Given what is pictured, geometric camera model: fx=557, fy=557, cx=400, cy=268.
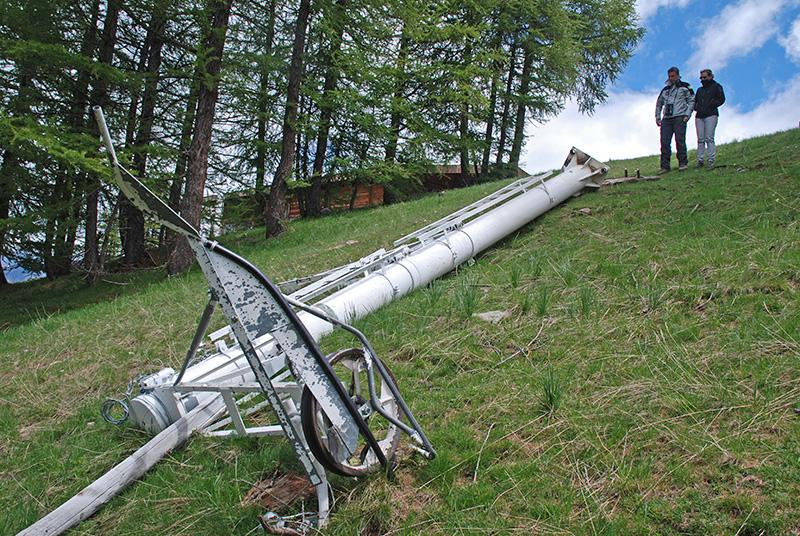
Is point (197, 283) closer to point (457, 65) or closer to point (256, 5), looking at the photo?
point (256, 5)

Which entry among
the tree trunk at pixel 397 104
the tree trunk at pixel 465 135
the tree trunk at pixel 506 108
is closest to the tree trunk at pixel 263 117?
the tree trunk at pixel 397 104

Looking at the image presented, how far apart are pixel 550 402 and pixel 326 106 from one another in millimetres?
15457

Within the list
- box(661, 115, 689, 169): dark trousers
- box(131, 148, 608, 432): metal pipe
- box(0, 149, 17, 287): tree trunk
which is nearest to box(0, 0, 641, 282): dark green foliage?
box(0, 149, 17, 287): tree trunk

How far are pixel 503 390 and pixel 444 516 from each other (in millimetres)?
1214

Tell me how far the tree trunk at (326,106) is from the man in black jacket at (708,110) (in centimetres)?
861

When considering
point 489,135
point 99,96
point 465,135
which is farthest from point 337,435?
point 489,135

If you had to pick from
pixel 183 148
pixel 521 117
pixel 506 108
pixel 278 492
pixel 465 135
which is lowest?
pixel 278 492

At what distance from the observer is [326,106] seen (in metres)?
17.3

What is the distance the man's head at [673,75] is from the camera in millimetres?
10352

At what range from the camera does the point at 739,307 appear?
4246 millimetres

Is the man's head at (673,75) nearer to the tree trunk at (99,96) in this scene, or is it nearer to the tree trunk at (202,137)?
Result: the tree trunk at (202,137)

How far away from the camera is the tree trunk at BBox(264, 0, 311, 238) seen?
47.5 feet

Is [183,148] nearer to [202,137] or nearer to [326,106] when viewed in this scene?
[202,137]

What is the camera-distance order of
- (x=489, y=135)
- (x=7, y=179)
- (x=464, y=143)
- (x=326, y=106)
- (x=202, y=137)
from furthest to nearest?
1. (x=489, y=135)
2. (x=464, y=143)
3. (x=326, y=106)
4. (x=7, y=179)
5. (x=202, y=137)
